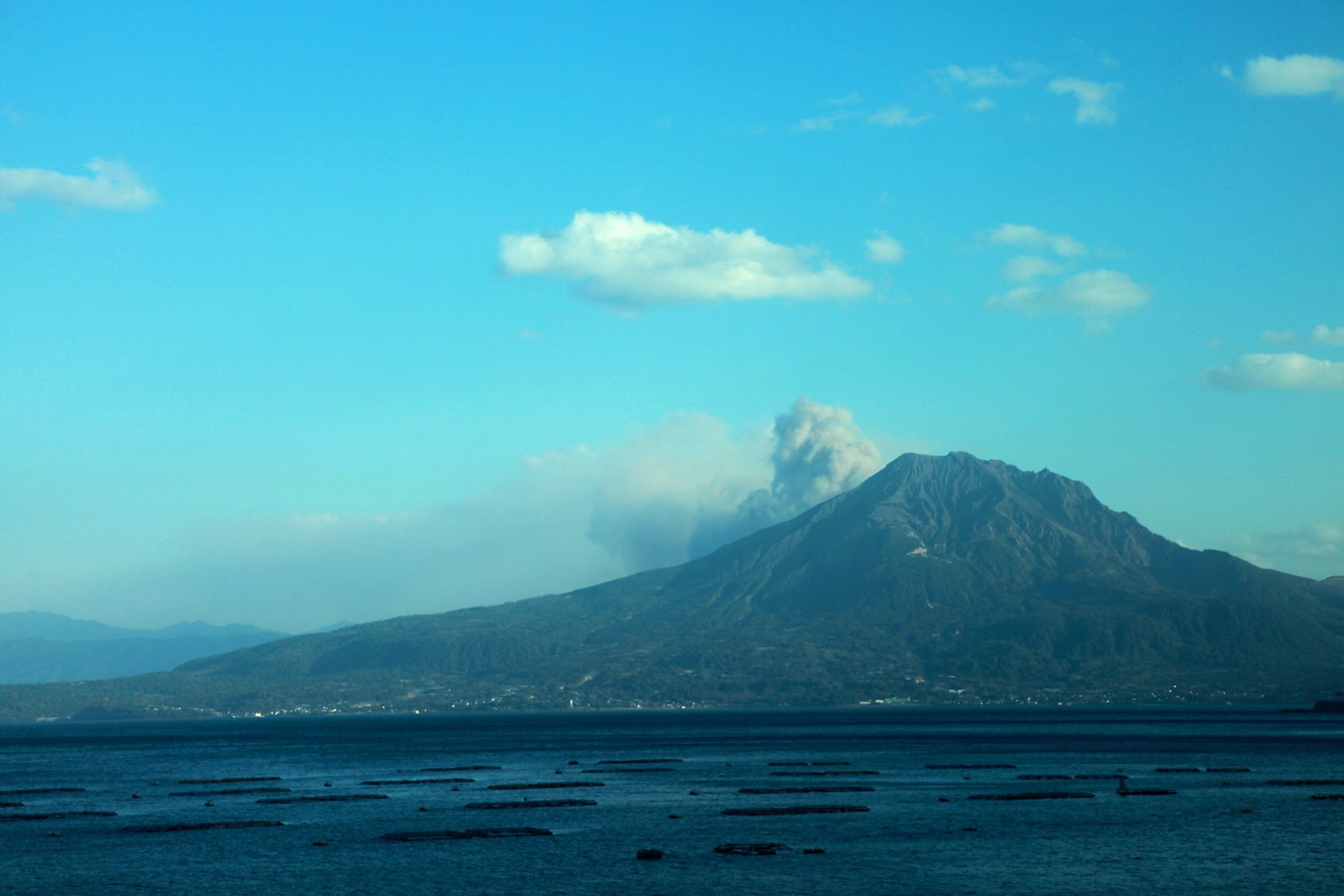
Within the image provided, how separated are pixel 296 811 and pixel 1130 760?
107203 millimetres

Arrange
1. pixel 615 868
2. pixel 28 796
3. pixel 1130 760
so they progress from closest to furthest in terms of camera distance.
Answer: pixel 615 868 → pixel 28 796 → pixel 1130 760

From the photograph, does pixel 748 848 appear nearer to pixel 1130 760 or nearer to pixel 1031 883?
pixel 1031 883

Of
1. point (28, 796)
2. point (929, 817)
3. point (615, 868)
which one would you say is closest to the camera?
point (615, 868)

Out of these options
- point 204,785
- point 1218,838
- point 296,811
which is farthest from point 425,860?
point 204,785

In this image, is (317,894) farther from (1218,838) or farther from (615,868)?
(1218,838)

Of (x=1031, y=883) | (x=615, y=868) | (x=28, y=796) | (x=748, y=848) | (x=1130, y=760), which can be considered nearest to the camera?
(x=1031, y=883)

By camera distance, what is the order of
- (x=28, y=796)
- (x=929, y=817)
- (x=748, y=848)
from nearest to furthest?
(x=748, y=848) → (x=929, y=817) → (x=28, y=796)

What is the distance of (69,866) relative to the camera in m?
92.1

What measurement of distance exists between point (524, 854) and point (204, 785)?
79.2m

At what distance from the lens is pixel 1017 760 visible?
181875 mm

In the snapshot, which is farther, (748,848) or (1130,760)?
(1130,760)

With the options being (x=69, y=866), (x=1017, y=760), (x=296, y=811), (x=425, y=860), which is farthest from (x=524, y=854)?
(x=1017, y=760)

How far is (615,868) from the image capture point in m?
87.2

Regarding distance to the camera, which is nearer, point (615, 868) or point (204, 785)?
point (615, 868)
